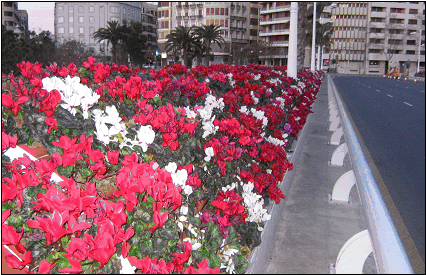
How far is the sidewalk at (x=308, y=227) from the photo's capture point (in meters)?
3.22

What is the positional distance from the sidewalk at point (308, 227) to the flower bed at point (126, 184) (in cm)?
42

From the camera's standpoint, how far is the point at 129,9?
112 m

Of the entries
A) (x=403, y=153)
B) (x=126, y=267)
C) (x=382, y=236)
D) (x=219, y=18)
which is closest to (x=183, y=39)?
(x=219, y=18)

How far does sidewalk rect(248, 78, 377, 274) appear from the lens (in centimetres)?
322

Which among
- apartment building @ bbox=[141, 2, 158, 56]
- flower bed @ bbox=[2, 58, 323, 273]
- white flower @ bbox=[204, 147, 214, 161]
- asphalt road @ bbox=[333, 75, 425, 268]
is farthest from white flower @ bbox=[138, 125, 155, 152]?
apartment building @ bbox=[141, 2, 158, 56]

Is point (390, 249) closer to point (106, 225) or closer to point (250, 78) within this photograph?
point (106, 225)

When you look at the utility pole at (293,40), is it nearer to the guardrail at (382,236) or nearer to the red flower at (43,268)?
the guardrail at (382,236)

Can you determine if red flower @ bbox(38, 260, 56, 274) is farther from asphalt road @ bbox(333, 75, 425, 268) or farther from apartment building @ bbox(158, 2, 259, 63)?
apartment building @ bbox(158, 2, 259, 63)

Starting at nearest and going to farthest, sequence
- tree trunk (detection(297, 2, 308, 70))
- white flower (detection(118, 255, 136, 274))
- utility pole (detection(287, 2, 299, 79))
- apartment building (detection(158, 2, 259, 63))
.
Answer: white flower (detection(118, 255, 136, 274)), utility pole (detection(287, 2, 299, 79)), tree trunk (detection(297, 2, 308, 70)), apartment building (detection(158, 2, 259, 63))

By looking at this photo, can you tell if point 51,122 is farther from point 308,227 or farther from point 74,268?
point 308,227

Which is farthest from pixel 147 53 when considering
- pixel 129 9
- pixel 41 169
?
pixel 41 169

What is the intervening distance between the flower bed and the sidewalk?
42cm

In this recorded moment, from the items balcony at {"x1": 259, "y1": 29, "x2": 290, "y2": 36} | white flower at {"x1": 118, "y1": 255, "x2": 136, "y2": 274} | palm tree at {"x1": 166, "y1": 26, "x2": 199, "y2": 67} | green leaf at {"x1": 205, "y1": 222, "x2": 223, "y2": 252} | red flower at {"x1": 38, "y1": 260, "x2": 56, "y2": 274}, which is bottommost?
green leaf at {"x1": 205, "y1": 222, "x2": 223, "y2": 252}

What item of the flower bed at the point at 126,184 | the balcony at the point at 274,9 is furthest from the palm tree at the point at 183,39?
the flower bed at the point at 126,184
